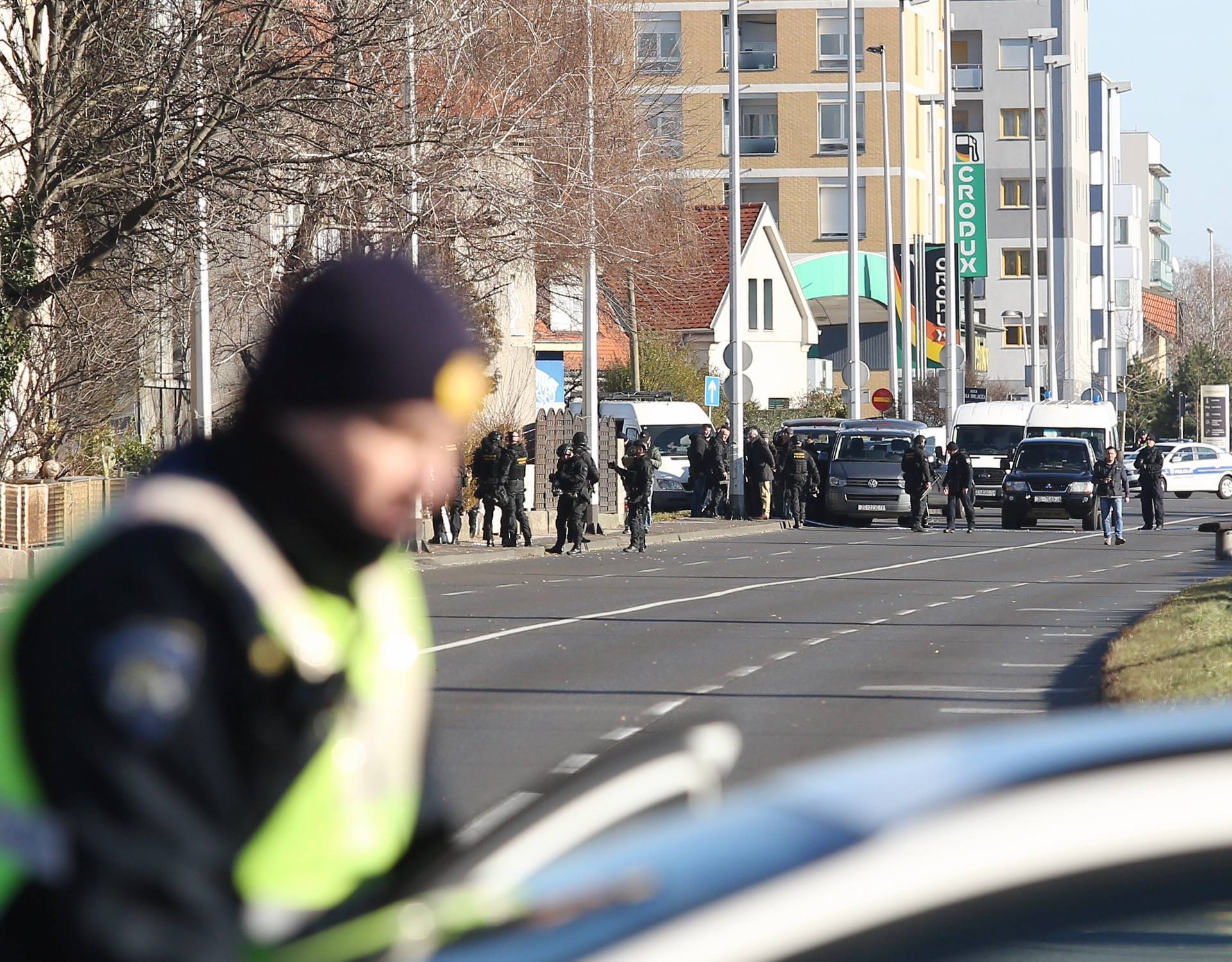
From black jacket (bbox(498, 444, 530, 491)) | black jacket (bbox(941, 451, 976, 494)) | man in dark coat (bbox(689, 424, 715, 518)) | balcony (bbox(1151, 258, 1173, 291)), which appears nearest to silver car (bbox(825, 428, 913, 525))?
black jacket (bbox(941, 451, 976, 494))

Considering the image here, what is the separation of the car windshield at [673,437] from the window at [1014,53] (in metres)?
60.6

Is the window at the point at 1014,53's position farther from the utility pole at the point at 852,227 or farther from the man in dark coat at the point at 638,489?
the man in dark coat at the point at 638,489

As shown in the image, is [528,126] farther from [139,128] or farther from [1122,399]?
[1122,399]

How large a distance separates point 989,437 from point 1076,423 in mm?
2520

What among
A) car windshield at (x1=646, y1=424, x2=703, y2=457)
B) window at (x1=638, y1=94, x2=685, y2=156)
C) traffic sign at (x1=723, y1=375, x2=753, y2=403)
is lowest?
car windshield at (x1=646, y1=424, x2=703, y2=457)

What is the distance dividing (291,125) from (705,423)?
22352mm

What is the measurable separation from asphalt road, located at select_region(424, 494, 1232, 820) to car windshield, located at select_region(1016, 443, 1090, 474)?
755 centimetres

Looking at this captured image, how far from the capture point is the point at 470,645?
53.2ft

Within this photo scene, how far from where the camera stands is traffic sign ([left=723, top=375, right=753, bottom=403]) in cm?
3938

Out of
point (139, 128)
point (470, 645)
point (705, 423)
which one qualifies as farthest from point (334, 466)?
point (705, 423)

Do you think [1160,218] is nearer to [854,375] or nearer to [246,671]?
[854,375]

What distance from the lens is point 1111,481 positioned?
32.9 metres

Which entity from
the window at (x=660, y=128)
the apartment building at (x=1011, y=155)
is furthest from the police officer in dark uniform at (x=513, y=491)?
the apartment building at (x=1011, y=155)

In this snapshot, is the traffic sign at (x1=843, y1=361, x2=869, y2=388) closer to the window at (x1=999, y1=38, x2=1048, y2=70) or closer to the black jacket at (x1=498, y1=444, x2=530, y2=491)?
the black jacket at (x1=498, y1=444, x2=530, y2=491)
